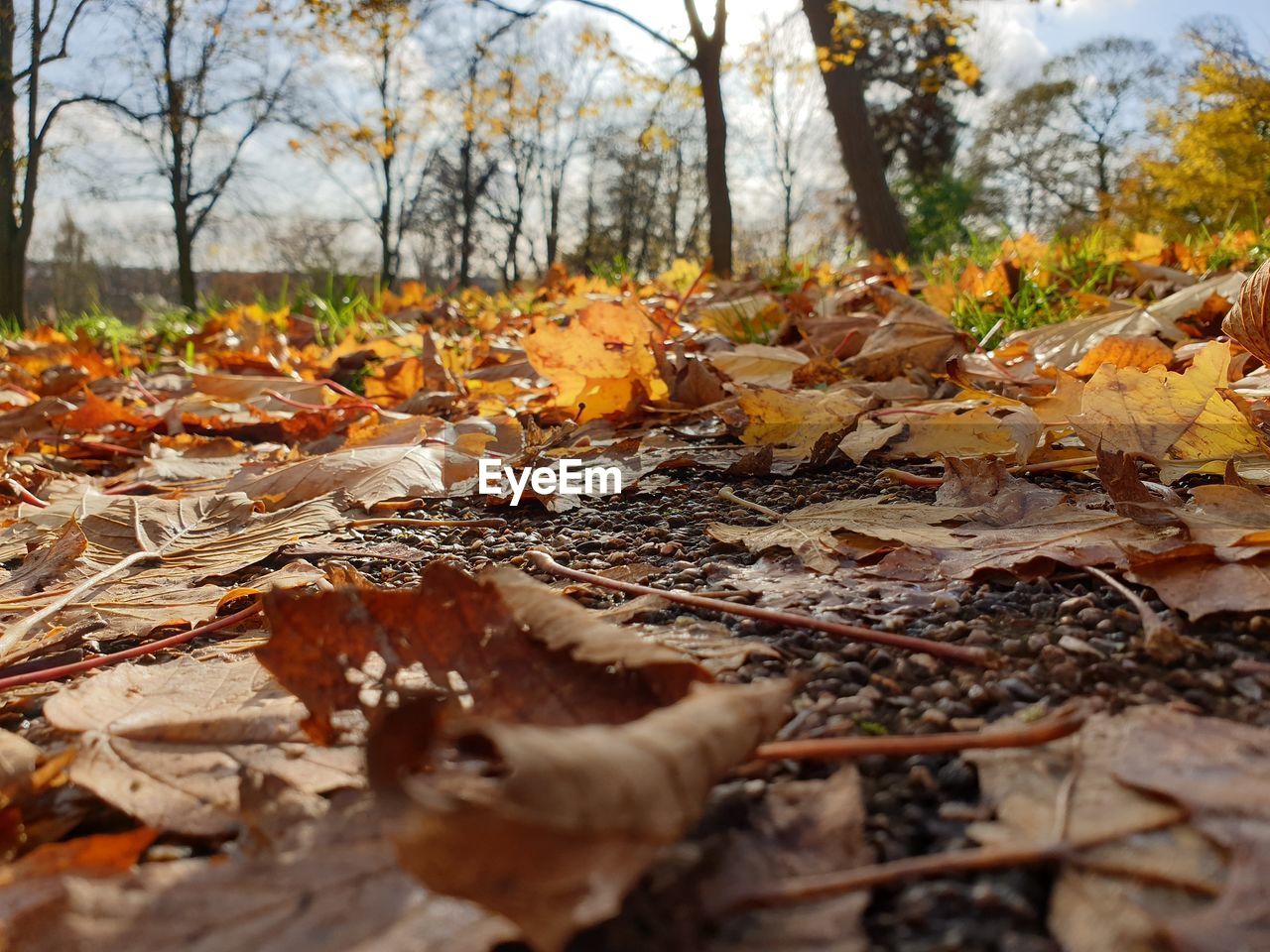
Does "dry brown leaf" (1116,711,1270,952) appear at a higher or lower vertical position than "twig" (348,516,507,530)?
lower

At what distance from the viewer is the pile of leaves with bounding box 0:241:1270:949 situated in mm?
452

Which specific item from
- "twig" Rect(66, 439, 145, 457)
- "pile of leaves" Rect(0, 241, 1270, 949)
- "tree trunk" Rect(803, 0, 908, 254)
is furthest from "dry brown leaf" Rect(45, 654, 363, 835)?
"tree trunk" Rect(803, 0, 908, 254)

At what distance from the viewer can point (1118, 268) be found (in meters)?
3.37

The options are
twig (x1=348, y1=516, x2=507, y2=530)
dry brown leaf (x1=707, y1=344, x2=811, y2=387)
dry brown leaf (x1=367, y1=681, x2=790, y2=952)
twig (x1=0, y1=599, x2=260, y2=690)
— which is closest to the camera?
dry brown leaf (x1=367, y1=681, x2=790, y2=952)

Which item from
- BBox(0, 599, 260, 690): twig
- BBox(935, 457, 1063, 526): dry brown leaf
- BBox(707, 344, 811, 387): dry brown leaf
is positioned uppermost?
BBox(707, 344, 811, 387): dry brown leaf

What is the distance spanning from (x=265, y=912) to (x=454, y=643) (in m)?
0.23

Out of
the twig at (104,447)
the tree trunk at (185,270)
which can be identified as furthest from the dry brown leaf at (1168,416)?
the tree trunk at (185,270)

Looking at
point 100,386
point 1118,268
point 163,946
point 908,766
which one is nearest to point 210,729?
point 163,946

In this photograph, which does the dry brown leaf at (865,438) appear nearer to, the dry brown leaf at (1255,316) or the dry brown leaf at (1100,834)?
the dry brown leaf at (1255,316)

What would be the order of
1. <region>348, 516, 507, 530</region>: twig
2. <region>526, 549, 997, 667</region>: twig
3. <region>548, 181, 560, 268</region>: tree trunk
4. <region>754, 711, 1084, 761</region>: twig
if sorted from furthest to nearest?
<region>548, 181, 560, 268</region>: tree trunk, <region>348, 516, 507, 530</region>: twig, <region>526, 549, 997, 667</region>: twig, <region>754, 711, 1084, 761</region>: twig

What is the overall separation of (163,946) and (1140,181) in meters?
30.4

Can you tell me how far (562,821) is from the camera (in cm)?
38

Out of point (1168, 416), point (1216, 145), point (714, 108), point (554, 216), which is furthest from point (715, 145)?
point (554, 216)

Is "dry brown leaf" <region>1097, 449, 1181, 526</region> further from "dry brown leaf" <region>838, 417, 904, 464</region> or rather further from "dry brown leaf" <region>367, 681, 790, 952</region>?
"dry brown leaf" <region>367, 681, 790, 952</region>
